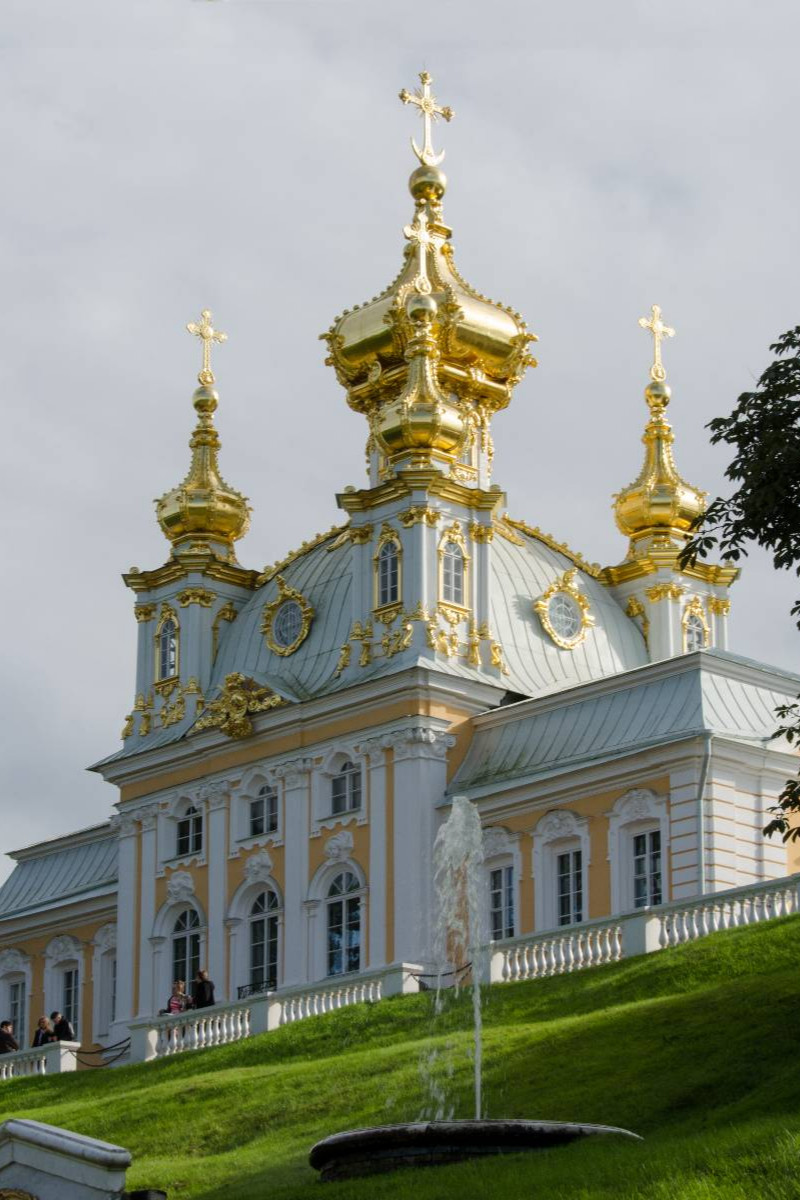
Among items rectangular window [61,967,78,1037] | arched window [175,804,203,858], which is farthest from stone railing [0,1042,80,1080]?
rectangular window [61,967,78,1037]

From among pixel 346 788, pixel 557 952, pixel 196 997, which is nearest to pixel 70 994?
pixel 346 788

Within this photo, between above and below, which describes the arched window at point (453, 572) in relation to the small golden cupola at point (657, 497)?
below

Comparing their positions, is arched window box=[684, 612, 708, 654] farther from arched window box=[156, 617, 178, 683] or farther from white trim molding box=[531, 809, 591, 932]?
arched window box=[156, 617, 178, 683]

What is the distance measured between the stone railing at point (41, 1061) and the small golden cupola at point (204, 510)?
40.4ft

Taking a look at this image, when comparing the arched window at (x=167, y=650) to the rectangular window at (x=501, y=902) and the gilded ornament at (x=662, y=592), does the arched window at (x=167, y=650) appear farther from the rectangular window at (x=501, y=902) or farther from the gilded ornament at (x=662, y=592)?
the rectangular window at (x=501, y=902)

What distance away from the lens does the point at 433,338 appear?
49281mm

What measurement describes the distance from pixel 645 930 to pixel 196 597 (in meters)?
18.5

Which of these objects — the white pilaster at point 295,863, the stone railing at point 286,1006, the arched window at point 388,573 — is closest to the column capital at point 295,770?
the white pilaster at point 295,863

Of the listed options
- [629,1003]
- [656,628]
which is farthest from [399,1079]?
[656,628]

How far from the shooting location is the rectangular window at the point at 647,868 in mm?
40906

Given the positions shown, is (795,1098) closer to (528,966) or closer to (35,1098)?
(528,966)

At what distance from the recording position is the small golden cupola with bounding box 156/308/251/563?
50688 millimetres

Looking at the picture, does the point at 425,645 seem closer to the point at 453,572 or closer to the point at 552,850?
the point at 453,572

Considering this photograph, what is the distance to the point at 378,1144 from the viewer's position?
2300 cm
